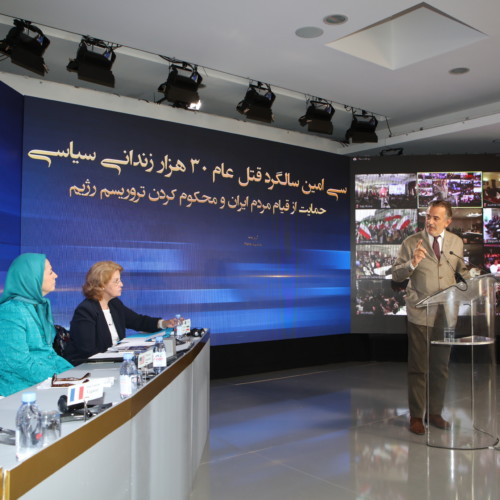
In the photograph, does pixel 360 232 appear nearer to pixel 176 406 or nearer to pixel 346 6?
pixel 346 6

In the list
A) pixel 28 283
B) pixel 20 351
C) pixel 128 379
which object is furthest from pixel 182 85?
pixel 128 379

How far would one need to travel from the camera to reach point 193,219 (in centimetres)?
604

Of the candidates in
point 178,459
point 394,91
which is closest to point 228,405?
point 178,459

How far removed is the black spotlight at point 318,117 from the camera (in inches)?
248

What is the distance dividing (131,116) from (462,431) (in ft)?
14.3

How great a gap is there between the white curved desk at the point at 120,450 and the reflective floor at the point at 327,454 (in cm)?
47

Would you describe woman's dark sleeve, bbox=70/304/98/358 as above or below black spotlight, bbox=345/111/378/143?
below

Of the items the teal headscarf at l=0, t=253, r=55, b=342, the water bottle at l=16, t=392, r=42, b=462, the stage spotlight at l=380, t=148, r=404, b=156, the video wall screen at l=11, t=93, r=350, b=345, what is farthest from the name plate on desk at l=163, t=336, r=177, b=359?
the stage spotlight at l=380, t=148, r=404, b=156

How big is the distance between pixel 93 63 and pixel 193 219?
2012 mm

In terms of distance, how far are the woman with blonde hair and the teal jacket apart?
0.58 meters

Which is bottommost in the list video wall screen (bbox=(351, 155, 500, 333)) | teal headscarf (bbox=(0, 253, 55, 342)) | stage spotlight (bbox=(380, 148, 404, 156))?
teal headscarf (bbox=(0, 253, 55, 342))

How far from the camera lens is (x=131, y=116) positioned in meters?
5.62

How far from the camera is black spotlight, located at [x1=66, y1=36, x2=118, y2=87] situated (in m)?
4.75

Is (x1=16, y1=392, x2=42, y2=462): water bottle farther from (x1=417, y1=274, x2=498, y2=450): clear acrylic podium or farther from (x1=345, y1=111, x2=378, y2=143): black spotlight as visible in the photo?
(x1=345, y1=111, x2=378, y2=143): black spotlight
